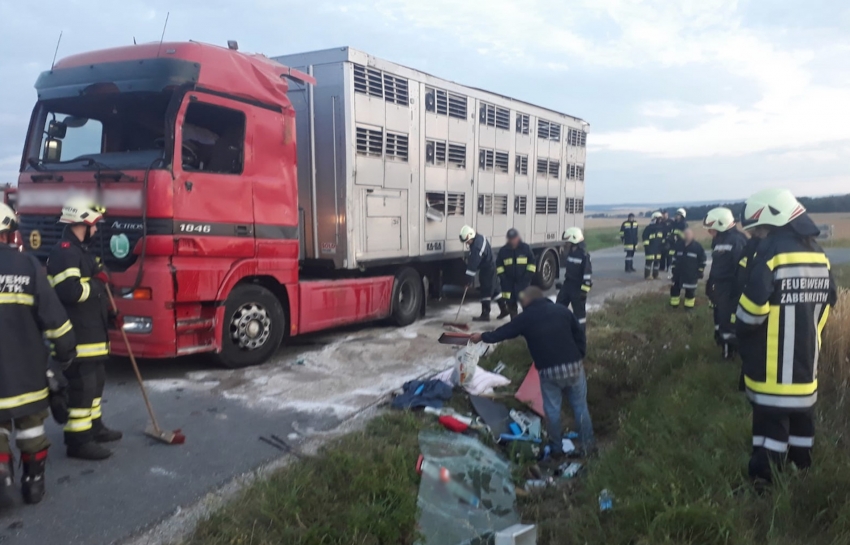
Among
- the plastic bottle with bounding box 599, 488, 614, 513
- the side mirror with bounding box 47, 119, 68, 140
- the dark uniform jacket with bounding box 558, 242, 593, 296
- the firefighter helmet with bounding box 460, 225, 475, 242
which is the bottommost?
the plastic bottle with bounding box 599, 488, 614, 513

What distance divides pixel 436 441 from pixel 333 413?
3.77 feet

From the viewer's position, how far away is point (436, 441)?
4.75m

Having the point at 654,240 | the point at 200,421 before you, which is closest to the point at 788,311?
the point at 200,421

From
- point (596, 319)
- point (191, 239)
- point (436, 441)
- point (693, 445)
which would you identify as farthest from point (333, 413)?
point (596, 319)

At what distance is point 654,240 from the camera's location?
1638 centimetres

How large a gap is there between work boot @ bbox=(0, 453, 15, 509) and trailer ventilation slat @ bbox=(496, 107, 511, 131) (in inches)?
370

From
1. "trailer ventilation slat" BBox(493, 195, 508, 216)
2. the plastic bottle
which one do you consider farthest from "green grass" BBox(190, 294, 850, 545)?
"trailer ventilation slat" BBox(493, 195, 508, 216)

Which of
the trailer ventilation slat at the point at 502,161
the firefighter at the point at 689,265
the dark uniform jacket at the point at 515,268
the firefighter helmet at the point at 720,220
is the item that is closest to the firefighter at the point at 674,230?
the firefighter at the point at 689,265

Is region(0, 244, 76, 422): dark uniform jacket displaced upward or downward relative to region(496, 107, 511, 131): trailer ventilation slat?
downward

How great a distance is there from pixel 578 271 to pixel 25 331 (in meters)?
6.18

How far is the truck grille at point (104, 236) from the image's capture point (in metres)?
5.84

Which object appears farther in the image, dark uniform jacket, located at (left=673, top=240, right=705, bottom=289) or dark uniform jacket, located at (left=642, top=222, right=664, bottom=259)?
dark uniform jacket, located at (left=642, top=222, right=664, bottom=259)

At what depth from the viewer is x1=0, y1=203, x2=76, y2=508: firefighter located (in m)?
3.59

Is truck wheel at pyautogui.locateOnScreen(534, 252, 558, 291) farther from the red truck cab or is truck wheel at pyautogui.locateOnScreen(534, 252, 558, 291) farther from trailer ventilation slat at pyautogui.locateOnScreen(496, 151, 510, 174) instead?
the red truck cab
